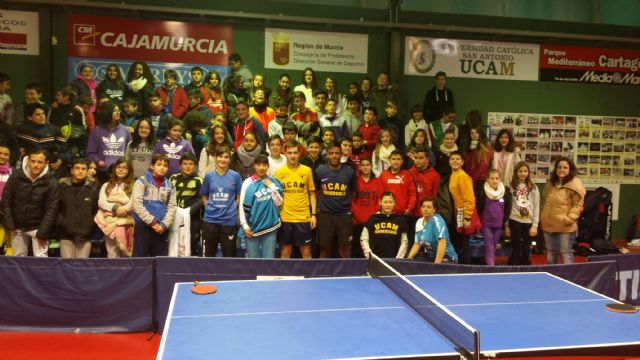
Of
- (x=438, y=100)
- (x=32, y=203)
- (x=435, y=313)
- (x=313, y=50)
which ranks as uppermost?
(x=313, y=50)

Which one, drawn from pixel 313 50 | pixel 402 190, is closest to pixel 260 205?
pixel 402 190

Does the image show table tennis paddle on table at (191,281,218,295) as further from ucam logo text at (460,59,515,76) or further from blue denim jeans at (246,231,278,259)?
ucam logo text at (460,59,515,76)

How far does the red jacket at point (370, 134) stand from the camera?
33.1 ft

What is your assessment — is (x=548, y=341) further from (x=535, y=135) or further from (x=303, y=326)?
(x=535, y=135)

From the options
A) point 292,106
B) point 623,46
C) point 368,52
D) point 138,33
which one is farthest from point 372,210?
point 623,46

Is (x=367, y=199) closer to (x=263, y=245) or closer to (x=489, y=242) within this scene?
(x=263, y=245)

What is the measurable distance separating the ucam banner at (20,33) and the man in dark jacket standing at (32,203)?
5128 millimetres

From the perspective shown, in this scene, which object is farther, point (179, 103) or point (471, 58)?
point (471, 58)

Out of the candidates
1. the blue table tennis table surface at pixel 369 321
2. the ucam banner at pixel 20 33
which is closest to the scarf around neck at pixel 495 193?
the blue table tennis table surface at pixel 369 321

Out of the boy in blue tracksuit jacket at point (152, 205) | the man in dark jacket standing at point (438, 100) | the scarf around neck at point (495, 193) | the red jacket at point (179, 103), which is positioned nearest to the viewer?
the boy in blue tracksuit jacket at point (152, 205)

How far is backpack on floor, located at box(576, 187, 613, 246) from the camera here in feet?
41.5

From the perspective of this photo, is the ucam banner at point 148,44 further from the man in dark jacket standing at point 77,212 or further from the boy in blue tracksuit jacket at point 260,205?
the boy in blue tracksuit jacket at point 260,205

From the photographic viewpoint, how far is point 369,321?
13.9ft

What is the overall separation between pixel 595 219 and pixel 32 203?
11.0 metres
